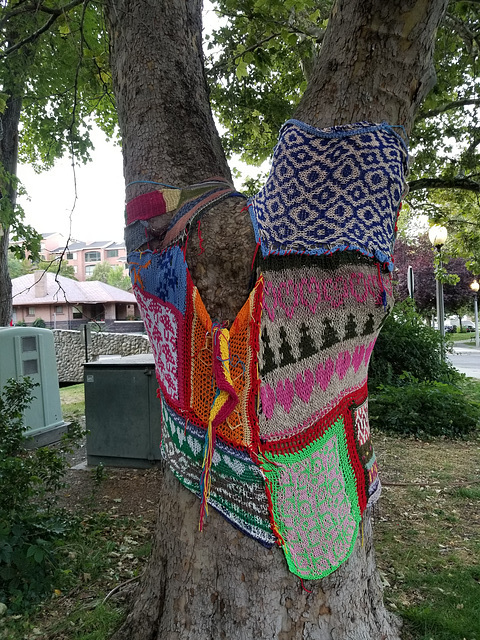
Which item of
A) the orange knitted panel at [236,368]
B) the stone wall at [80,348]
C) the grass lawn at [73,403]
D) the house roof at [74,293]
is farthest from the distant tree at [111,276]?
the orange knitted panel at [236,368]

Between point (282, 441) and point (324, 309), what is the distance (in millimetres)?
494

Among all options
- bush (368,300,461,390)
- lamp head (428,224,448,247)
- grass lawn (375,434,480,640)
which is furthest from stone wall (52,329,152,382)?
grass lawn (375,434,480,640)

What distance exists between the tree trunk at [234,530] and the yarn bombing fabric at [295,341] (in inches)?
3.0

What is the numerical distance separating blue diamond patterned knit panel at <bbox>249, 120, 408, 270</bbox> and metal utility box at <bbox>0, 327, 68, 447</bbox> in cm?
538

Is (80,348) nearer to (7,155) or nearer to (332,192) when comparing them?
(7,155)

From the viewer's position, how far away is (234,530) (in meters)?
1.79

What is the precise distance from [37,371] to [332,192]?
19.4 ft

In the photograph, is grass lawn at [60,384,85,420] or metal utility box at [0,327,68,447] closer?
metal utility box at [0,327,68,447]

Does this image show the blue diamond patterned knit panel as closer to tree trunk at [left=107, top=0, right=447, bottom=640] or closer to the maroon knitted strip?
tree trunk at [left=107, top=0, right=447, bottom=640]

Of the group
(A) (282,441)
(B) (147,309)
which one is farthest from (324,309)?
(B) (147,309)

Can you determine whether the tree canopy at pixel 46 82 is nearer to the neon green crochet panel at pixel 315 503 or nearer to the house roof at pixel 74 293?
the neon green crochet panel at pixel 315 503

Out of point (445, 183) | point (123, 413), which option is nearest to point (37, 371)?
point (123, 413)

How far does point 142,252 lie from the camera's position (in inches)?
77.6

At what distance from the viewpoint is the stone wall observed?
1659cm
